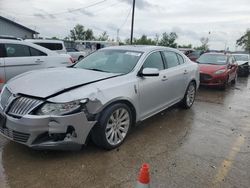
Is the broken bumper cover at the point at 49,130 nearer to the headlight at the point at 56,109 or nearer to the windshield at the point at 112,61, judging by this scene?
the headlight at the point at 56,109

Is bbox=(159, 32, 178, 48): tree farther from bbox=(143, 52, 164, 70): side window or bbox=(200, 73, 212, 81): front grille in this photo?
bbox=(143, 52, 164, 70): side window

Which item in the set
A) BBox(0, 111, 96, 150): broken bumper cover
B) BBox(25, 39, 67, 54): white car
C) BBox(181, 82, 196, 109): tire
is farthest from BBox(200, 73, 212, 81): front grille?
BBox(25, 39, 67, 54): white car

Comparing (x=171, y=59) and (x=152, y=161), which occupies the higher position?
(x=171, y=59)

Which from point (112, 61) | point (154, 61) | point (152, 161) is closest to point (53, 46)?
point (112, 61)

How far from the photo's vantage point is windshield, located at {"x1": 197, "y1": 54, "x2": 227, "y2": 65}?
1028 centimetres

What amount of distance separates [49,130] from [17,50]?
159 inches

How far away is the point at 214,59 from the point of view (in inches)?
416

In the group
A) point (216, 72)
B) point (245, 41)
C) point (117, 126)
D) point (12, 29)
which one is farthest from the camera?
point (245, 41)

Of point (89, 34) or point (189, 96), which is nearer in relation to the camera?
point (189, 96)

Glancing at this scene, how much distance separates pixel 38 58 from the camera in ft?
21.9

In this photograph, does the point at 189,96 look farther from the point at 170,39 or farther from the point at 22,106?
the point at 170,39

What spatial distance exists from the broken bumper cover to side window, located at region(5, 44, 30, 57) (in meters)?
3.40

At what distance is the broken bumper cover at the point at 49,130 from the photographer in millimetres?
3074

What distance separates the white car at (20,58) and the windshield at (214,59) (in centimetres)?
645
